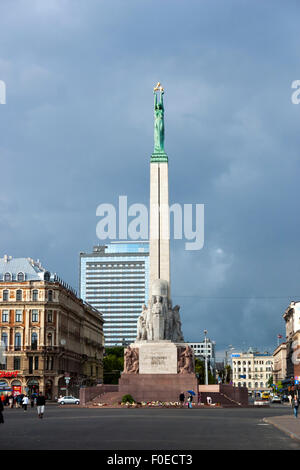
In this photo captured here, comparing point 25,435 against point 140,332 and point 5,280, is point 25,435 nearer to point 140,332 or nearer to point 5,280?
point 140,332

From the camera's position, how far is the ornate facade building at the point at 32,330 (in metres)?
92.5

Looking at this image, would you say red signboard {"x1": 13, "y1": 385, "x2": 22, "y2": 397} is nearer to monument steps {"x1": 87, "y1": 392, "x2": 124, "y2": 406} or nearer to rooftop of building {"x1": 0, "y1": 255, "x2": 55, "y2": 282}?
→ rooftop of building {"x1": 0, "y1": 255, "x2": 55, "y2": 282}

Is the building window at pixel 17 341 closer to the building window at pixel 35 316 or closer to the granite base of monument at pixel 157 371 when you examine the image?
the building window at pixel 35 316

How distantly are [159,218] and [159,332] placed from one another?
11450 mm

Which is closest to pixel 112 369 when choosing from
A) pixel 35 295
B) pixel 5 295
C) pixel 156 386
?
pixel 35 295

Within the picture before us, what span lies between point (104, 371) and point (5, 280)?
50.6 m

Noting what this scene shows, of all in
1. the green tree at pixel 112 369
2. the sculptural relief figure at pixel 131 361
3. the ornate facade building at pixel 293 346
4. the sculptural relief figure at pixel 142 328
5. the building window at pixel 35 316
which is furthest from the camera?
the green tree at pixel 112 369

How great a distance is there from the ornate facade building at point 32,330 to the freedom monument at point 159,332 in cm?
3313

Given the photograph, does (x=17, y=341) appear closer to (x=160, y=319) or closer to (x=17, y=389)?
(x=17, y=389)

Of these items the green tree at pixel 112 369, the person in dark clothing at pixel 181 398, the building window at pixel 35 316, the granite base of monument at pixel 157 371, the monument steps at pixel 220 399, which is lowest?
the green tree at pixel 112 369

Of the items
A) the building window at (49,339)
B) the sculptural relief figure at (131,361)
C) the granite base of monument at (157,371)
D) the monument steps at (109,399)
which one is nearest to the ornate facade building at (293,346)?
the building window at (49,339)

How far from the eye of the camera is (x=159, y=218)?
63.4 m

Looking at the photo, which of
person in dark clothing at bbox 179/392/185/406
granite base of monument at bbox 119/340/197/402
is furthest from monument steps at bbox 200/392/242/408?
person in dark clothing at bbox 179/392/185/406
